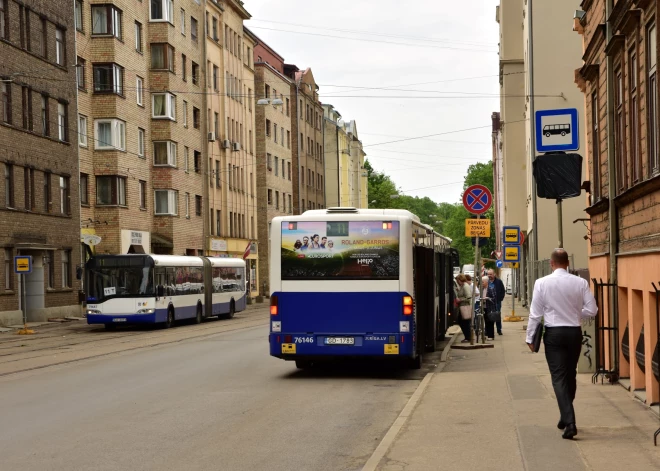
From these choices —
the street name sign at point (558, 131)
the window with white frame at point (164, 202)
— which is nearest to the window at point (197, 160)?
the window with white frame at point (164, 202)

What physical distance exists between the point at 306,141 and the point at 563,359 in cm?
9043

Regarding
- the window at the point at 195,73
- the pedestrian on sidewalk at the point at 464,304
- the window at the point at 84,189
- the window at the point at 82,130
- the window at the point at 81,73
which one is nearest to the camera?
the pedestrian on sidewalk at the point at 464,304

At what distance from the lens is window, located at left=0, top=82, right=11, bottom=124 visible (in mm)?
41125

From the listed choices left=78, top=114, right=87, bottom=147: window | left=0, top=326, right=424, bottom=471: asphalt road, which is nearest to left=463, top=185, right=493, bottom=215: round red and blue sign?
left=0, top=326, right=424, bottom=471: asphalt road

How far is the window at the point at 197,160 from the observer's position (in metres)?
64.9

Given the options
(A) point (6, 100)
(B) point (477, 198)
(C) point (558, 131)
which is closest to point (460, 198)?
(A) point (6, 100)

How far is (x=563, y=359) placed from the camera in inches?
403

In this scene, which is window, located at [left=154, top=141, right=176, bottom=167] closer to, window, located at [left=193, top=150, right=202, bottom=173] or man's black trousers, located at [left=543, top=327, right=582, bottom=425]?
window, located at [left=193, top=150, right=202, bottom=173]

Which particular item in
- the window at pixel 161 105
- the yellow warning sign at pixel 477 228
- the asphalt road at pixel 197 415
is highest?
the window at pixel 161 105

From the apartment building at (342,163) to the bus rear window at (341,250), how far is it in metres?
88.9

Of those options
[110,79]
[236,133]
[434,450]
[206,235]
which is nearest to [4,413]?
[434,450]

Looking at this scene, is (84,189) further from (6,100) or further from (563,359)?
(563,359)

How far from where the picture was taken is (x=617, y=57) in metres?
14.3

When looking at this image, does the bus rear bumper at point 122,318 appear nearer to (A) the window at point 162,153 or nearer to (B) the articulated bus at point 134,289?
(B) the articulated bus at point 134,289
